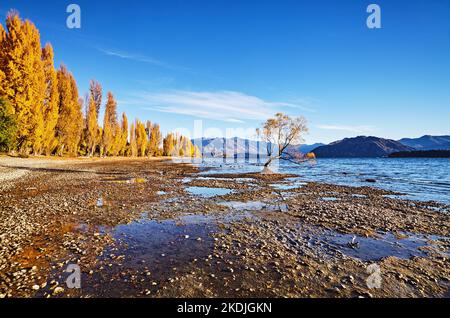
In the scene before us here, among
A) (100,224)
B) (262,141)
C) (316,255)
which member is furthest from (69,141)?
(316,255)

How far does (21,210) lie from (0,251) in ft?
19.9

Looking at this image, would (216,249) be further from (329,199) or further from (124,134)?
(124,134)

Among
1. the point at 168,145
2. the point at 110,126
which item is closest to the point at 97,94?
the point at 110,126

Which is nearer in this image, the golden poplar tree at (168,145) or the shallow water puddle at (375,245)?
the shallow water puddle at (375,245)

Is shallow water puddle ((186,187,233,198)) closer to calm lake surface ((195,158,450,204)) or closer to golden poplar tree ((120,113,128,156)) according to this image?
calm lake surface ((195,158,450,204))

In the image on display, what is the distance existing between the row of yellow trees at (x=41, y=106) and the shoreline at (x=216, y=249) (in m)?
26.6

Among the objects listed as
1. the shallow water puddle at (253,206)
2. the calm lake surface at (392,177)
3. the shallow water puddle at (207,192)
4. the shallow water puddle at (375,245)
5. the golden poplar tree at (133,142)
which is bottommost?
the calm lake surface at (392,177)

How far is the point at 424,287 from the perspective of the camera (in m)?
5.84

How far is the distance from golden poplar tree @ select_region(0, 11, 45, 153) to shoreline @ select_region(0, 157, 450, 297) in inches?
1133

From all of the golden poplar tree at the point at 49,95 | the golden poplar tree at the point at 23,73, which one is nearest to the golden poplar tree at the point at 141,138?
the golden poplar tree at the point at 49,95

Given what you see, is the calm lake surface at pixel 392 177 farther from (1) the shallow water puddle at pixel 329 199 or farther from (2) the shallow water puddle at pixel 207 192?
(2) the shallow water puddle at pixel 207 192

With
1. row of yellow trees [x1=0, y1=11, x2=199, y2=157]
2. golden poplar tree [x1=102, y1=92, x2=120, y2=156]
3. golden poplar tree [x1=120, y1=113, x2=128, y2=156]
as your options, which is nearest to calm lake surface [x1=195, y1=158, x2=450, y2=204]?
row of yellow trees [x1=0, y1=11, x2=199, y2=157]

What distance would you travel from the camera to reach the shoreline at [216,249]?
5648 mm

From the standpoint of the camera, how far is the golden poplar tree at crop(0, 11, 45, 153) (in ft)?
110
